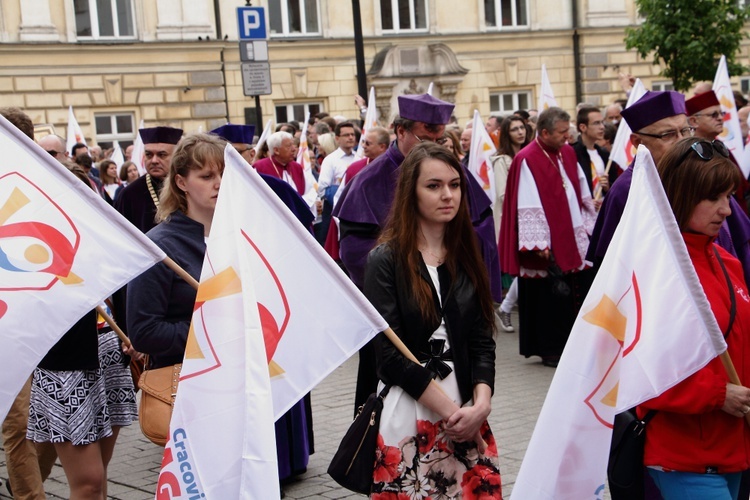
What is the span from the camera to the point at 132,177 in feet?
48.0

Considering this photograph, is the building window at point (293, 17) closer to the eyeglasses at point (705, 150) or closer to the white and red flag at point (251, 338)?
the white and red flag at point (251, 338)

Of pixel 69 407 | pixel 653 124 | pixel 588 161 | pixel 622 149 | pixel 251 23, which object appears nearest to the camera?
pixel 69 407

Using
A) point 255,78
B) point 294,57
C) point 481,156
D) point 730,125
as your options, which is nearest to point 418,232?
point 730,125

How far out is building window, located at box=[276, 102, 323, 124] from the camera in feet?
89.2

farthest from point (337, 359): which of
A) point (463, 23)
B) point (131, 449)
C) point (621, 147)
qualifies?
point (463, 23)

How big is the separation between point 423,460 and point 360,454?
0.22 meters

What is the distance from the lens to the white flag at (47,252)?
3.69 meters

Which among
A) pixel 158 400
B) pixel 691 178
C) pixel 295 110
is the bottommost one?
pixel 158 400

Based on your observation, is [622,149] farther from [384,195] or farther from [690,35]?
[690,35]

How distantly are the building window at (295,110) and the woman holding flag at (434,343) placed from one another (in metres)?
23.2

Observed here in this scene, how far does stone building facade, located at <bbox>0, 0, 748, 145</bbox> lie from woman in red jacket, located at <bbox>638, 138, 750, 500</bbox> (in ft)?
73.4

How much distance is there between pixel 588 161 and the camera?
1082cm

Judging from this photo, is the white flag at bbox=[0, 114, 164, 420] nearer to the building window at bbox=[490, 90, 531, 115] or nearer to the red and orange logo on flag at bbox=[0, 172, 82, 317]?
the red and orange logo on flag at bbox=[0, 172, 82, 317]

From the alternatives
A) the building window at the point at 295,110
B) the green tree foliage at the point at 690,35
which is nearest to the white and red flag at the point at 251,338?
the green tree foliage at the point at 690,35
